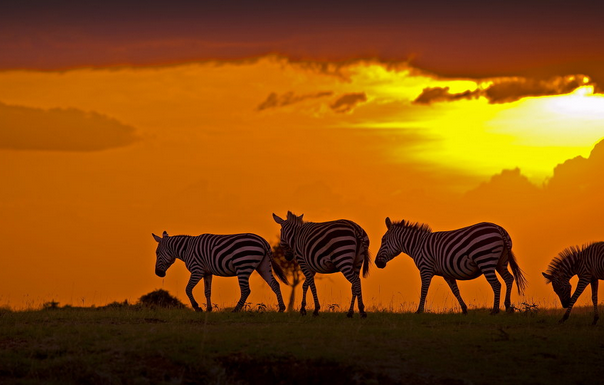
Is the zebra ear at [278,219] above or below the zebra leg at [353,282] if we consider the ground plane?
above

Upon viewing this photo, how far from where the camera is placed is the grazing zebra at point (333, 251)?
83.5ft

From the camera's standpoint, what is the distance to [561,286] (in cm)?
2822

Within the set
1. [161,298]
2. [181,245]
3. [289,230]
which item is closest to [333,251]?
[289,230]

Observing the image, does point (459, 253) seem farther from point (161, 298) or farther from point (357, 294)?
point (161, 298)

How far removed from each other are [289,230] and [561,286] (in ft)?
31.2

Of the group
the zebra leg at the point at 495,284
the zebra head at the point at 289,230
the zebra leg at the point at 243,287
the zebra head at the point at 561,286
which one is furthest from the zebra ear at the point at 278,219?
the zebra head at the point at 561,286

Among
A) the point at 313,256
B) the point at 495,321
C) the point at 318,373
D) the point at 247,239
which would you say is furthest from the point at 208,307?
the point at 318,373

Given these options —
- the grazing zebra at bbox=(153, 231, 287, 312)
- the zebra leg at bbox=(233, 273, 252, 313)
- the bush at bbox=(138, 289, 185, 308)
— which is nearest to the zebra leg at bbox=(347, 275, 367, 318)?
the grazing zebra at bbox=(153, 231, 287, 312)

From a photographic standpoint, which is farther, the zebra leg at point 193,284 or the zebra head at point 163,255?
the zebra head at point 163,255

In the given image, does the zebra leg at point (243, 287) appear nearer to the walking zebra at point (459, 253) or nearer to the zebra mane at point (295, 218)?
the zebra mane at point (295, 218)

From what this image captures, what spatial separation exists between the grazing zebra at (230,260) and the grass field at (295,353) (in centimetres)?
505

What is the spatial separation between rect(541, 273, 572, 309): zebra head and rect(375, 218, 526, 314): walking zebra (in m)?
1.21

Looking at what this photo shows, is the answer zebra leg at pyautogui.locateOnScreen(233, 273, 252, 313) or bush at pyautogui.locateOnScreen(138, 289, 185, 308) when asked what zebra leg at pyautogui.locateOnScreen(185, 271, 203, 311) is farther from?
bush at pyautogui.locateOnScreen(138, 289, 185, 308)

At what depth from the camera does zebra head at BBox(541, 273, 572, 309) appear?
28172 mm
